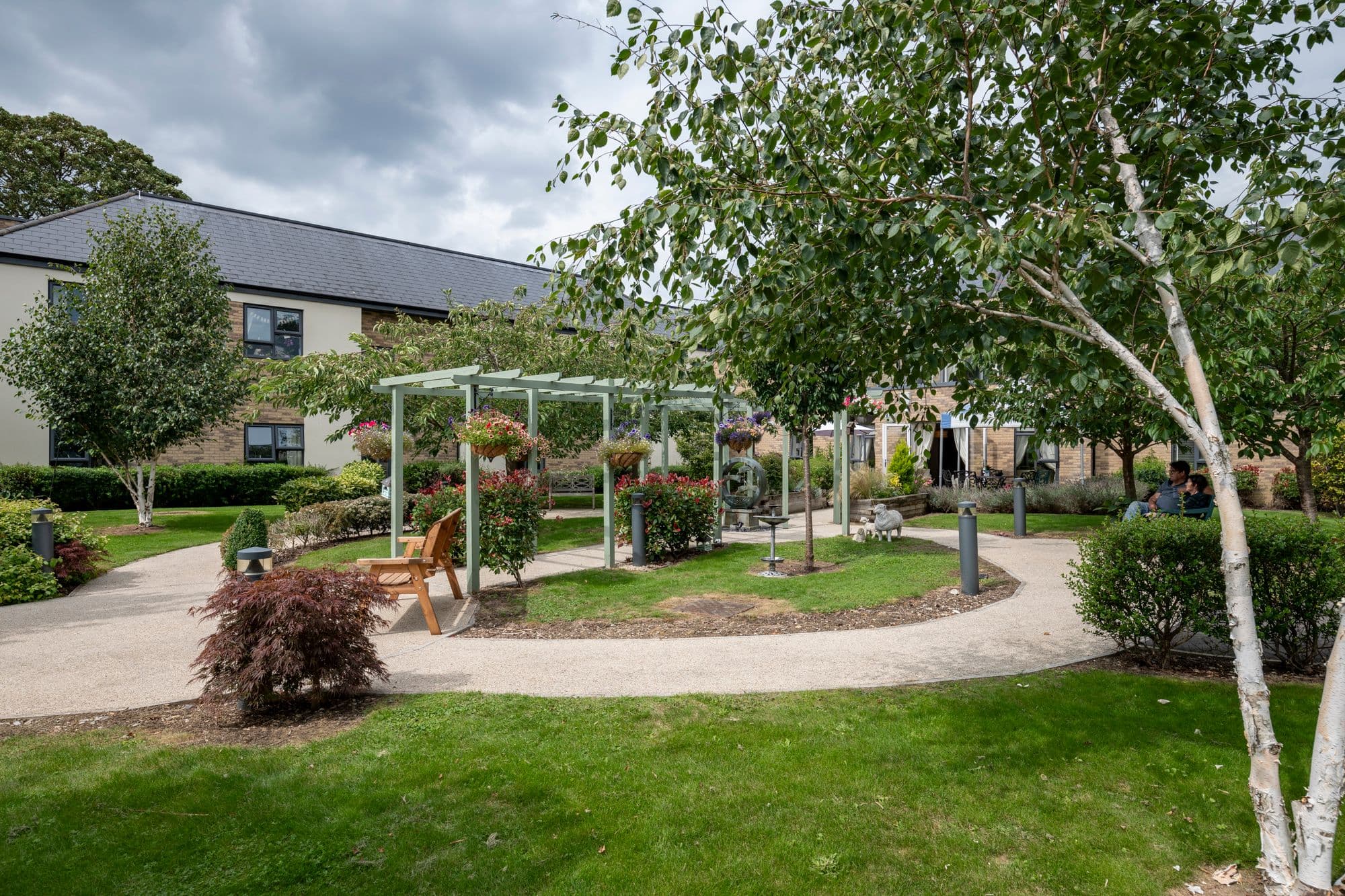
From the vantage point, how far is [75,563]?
10.1 metres

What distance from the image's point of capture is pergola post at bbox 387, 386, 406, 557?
425 inches

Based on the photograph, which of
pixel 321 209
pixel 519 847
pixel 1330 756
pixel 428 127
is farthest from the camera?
pixel 321 209

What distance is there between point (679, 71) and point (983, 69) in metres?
1.71

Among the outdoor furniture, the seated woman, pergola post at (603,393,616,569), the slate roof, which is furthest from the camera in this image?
the outdoor furniture

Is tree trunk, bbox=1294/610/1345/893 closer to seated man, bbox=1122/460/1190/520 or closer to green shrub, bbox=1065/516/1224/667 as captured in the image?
green shrub, bbox=1065/516/1224/667

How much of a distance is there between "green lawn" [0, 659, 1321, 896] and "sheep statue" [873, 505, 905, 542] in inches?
322

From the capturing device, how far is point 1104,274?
12.0 ft

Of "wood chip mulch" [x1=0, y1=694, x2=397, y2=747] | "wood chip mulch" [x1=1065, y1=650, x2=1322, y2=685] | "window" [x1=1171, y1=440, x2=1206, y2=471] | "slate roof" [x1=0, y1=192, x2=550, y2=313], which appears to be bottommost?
"wood chip mulch" [x1=0, y1=694, x2=397, y2=747]

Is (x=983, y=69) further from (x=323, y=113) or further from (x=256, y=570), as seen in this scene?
(x=323, y=113)

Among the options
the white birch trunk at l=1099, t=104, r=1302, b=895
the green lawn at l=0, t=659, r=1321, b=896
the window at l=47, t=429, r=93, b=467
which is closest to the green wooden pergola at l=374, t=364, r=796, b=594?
the green lawn at l=0, t=659, r=1321, b=896

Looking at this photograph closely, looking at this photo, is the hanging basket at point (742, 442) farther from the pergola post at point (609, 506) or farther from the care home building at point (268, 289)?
the care home building at point (268, 289)

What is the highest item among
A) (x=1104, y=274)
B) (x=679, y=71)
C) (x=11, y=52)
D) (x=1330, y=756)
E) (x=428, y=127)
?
(x=11, y=52)

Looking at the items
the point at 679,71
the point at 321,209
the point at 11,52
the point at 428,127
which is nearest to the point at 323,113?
the point at 428,127

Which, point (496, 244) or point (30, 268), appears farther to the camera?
point (496, 244)
